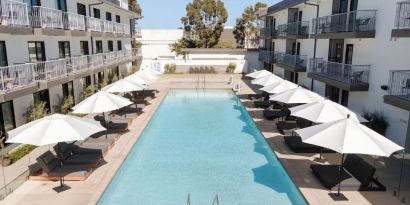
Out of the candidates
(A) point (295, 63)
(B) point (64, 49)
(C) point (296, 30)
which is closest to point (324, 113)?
(A) point (295, 63)

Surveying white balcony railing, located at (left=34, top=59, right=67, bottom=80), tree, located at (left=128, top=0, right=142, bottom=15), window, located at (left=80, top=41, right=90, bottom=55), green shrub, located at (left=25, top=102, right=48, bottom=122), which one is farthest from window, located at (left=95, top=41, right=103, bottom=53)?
tree, located at (left=128, top=0, right=142, bottom=15)

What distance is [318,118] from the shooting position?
46.0ft

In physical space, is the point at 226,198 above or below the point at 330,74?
below

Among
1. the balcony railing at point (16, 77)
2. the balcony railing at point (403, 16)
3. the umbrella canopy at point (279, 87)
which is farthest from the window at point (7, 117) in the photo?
the balcony railing at point (403, 16)

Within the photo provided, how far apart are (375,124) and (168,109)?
48.3 feet

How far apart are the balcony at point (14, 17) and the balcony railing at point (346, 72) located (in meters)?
17.6

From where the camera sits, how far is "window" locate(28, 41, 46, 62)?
18.9m

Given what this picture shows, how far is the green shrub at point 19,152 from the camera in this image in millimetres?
13656

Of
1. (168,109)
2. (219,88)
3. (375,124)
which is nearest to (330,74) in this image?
(375,124)

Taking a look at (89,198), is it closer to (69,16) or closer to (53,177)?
(53,177)

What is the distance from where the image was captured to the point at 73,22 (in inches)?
885

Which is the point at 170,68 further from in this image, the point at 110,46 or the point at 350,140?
the point at 350,140

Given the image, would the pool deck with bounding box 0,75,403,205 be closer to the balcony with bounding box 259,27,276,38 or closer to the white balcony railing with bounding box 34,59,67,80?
the white balcony railing with bounding box 34,59,67,80

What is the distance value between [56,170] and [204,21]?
4688 centimetres
